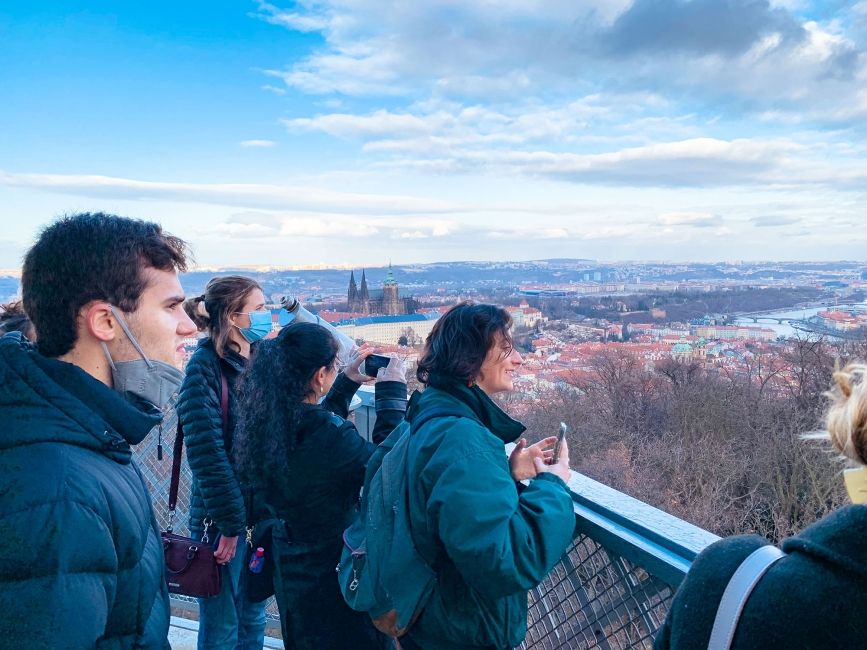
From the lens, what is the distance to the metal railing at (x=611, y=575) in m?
1.40

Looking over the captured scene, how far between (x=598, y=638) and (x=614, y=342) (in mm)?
25938

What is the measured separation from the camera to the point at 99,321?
137cm

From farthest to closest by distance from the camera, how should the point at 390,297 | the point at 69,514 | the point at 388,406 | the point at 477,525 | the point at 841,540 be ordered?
the point at 390,297 < the point at 388,406 < the point at 477,525 < the point at 69,514 < the point at 841,540

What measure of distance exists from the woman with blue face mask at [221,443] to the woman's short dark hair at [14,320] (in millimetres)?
588

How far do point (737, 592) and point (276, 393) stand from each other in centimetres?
162

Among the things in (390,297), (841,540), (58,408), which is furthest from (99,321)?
(390,297)

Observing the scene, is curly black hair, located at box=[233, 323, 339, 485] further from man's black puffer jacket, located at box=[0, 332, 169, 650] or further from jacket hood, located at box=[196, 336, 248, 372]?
man's black puffer jacket, located at box=[0, 332, 169, 650]

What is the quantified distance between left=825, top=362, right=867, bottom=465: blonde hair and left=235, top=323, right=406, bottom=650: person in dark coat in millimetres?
1507

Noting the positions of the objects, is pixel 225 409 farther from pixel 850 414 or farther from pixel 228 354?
pixel 850 414

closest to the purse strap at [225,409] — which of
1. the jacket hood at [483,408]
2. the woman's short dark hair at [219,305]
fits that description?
the woman's short dark hair at [219,305]

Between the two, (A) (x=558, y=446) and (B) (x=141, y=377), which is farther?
(A) (x=558, y=446)

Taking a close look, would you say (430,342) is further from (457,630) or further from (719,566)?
(719,566)

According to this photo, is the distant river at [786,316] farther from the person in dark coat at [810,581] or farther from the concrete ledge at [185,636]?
the person in dark coat at [810,581]

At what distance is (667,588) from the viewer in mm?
1407
